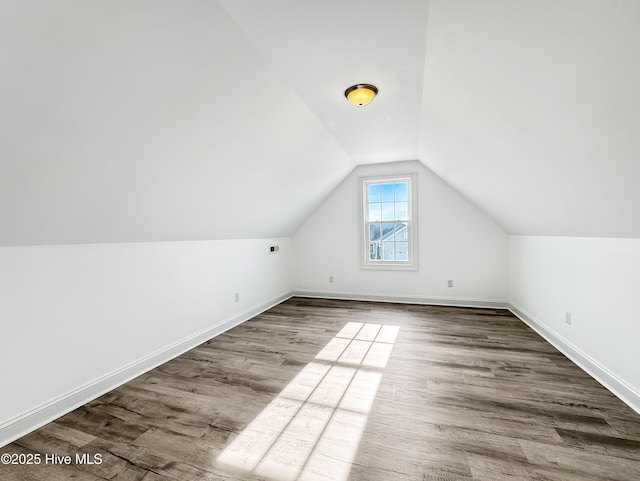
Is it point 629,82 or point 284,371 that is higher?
point 629,82

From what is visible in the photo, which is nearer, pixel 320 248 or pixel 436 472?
pixel 436 472

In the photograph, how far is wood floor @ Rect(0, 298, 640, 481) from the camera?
4.75ft

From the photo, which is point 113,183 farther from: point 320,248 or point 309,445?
point 320,248

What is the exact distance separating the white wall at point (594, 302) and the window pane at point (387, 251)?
1983 mm

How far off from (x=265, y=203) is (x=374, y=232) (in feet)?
7.46

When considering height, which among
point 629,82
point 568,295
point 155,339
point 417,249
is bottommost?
point 155,339

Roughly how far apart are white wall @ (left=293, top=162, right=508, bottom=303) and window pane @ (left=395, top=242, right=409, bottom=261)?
9.3 inches

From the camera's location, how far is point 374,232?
199 inches

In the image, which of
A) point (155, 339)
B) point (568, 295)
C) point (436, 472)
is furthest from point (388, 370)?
point (155, 339)

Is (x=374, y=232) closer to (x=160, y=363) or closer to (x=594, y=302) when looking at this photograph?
(x=594, y=302)

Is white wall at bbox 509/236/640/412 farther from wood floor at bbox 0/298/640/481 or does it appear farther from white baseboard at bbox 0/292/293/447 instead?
white baseboard at bbox 0/292/293/447

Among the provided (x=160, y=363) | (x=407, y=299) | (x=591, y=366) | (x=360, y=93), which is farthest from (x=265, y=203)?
(x=591, y=366)

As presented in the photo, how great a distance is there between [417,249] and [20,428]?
4.65 meters

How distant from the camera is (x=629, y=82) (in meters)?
1.05
